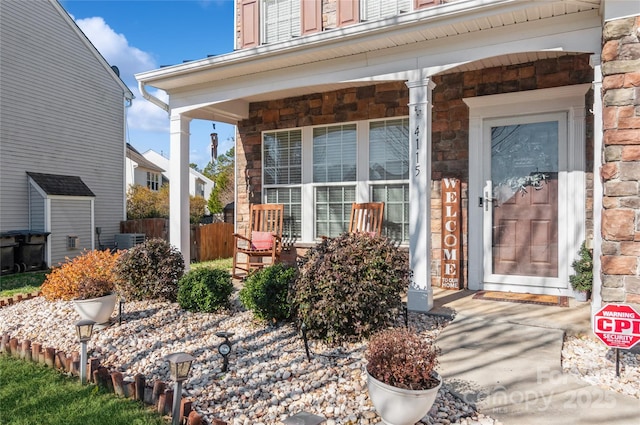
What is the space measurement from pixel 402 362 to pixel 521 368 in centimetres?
113

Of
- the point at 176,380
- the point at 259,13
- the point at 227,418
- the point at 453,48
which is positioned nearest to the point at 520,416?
the point at 227,418

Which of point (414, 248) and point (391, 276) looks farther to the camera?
point (414, 248)

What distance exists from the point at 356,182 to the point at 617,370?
365 centimetres

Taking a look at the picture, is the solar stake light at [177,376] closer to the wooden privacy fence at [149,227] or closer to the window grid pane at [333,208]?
the window grid pane at [333,208]

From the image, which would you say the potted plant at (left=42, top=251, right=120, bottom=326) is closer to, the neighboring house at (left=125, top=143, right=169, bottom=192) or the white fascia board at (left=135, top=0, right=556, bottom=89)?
the white fascia board at (left=135, top=0, right=556, bottom=89)

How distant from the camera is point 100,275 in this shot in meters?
4.25

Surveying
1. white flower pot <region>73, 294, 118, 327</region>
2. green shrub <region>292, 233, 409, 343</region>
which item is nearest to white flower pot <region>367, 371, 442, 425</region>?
green shrub <region>292, 233, 409, 343</region>

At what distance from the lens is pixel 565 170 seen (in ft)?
14.1

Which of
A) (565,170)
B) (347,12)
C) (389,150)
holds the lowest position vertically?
(565,170)

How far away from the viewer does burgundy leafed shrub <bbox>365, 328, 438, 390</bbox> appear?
6.47 ft

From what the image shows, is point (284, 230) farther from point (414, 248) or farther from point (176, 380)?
point (176, 380)

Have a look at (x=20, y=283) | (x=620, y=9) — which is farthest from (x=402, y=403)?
(x=20, y=283)

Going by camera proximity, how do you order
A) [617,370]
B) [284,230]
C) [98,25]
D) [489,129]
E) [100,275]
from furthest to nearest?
[98,25]
[284,230]
[489,129]
[100,275]
[617,370]

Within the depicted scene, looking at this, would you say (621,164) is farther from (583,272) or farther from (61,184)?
(61,184)
